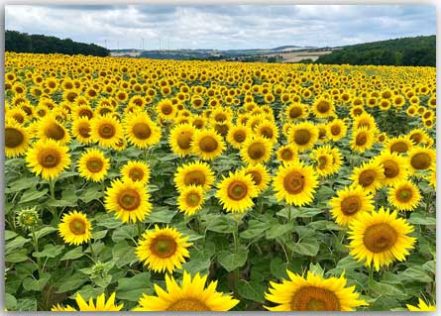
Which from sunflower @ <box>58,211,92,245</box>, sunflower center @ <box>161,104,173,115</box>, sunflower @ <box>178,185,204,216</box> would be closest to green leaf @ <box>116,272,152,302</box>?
sunflower @ <box>58,211,92,245</box>

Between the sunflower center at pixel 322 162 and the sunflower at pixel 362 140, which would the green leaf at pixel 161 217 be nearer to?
the sunflower center at pixel 322 162

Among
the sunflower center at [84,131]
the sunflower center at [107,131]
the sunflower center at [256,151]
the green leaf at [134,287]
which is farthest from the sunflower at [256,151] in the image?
the green leaf at [134,287]

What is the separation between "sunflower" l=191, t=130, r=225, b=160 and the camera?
3.67 meters

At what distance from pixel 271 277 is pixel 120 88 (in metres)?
3.23

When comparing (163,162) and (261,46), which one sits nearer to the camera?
(261,46)

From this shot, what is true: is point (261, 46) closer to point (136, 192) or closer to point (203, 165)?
point (203, 165)

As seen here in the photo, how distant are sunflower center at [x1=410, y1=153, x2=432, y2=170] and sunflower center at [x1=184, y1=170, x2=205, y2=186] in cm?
137

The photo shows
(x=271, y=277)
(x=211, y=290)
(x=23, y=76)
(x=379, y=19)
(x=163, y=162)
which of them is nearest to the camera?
(x=211, y=290)

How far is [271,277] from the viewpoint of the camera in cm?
291

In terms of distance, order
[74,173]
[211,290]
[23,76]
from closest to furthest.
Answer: [211,290]
[74,173]
[23,76]

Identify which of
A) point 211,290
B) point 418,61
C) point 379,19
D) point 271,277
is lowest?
point 271,277

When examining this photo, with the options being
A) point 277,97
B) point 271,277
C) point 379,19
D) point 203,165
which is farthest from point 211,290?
point 277,97

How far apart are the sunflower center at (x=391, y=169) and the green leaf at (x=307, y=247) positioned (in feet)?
2.32

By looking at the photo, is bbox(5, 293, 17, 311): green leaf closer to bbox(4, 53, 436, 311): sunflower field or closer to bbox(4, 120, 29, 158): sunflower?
bbox(4, 53, 436, 311): sunflower field
